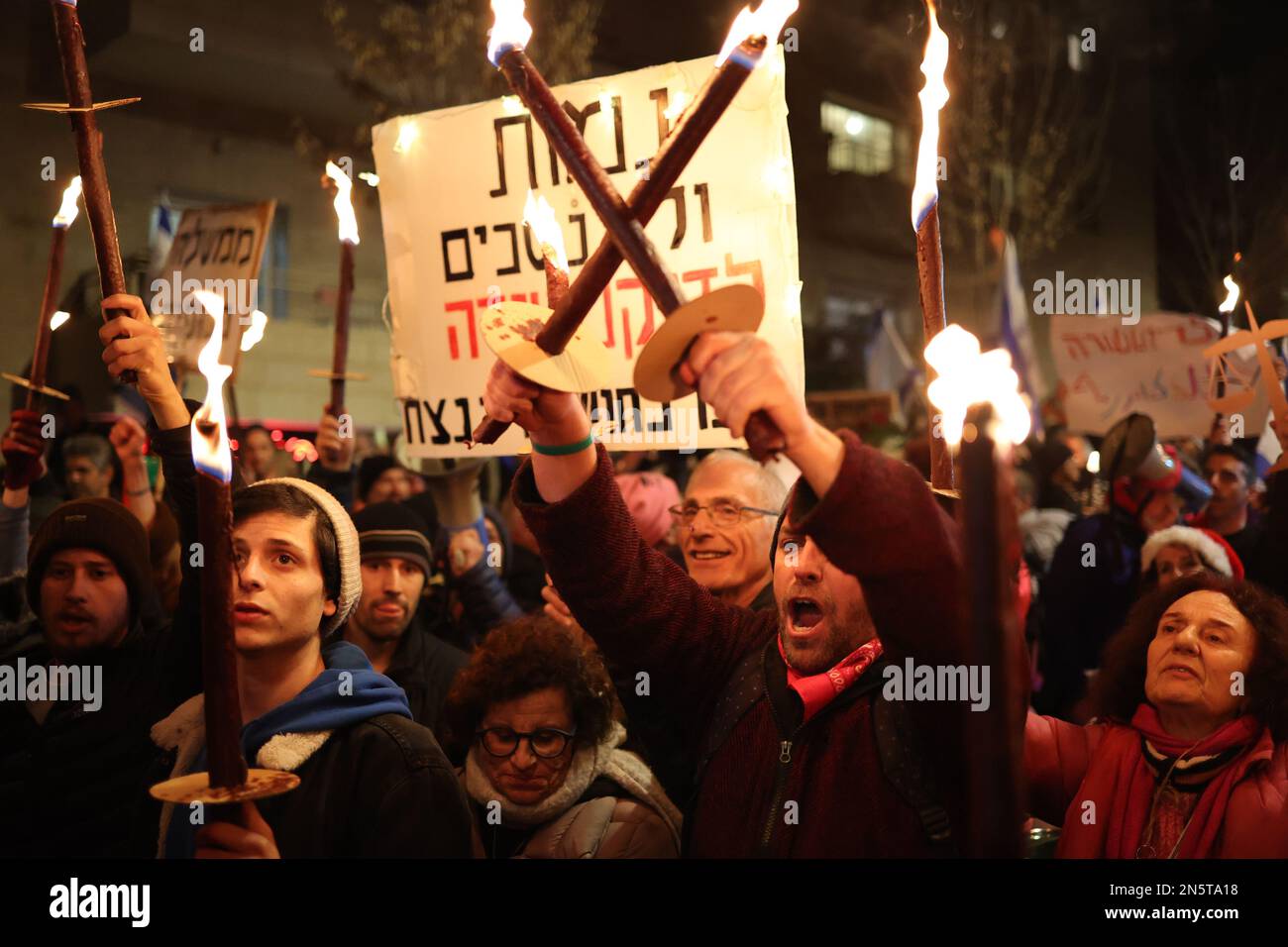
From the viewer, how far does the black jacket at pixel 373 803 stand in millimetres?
2096

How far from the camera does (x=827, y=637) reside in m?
2.26

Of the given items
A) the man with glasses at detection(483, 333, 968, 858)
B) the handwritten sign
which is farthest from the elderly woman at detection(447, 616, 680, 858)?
the handwritten sign

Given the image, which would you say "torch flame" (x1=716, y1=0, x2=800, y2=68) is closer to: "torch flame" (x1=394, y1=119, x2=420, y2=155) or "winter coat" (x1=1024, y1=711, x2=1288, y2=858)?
"winter coat" (x1=1024, y1=711, x2=1288, y2=858)

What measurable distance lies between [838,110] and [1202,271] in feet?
26.7

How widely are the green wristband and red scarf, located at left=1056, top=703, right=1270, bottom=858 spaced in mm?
1448

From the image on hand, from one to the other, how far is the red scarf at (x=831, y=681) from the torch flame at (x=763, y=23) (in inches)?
43.2

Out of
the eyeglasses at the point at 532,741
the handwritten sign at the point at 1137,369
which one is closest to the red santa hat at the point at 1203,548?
the handwritten sign at the point at 1137,369

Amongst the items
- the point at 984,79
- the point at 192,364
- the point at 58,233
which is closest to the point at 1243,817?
the point at 58,233

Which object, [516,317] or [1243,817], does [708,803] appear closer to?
[516,317]
